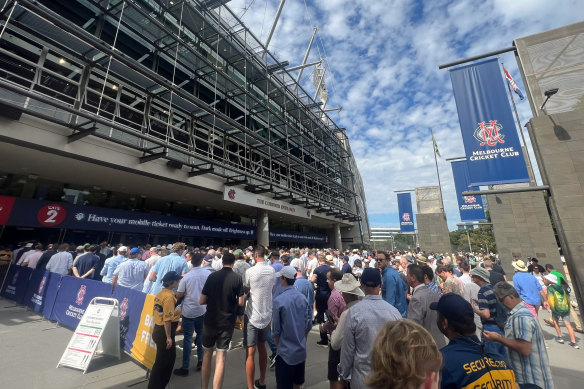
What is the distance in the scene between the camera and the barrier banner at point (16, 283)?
7.67 m

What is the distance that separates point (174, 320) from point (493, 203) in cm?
1896

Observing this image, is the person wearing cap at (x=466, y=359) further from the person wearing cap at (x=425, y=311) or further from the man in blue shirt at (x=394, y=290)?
the man in blue shirt at (x=394, y=290)

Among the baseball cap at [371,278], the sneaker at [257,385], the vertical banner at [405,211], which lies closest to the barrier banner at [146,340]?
the sneaker at [257,385]

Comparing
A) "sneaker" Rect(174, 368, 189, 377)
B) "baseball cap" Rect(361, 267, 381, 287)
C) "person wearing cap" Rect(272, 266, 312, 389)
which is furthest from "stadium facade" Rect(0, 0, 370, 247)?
"baseball cap" Rect(361, 267, 381, 287)

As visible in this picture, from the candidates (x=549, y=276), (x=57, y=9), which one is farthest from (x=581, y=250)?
(x=57, y=9)

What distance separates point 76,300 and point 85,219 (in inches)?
257

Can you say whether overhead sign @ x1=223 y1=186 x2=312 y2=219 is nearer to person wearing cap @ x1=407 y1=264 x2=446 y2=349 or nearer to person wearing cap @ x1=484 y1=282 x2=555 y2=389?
person wearing cap @ x1=407 y1=264 x2=446 y2=349

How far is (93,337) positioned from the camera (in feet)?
14.1

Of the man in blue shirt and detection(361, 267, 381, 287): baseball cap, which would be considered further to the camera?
the man in blue shirt

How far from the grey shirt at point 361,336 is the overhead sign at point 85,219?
505 inches

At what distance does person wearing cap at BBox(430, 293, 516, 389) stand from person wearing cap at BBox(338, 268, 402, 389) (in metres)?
0.51

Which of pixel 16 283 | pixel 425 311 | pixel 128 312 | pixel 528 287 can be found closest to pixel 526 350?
pixel 425 311

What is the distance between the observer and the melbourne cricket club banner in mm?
5648

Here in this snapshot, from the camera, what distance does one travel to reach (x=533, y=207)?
14.5 m
